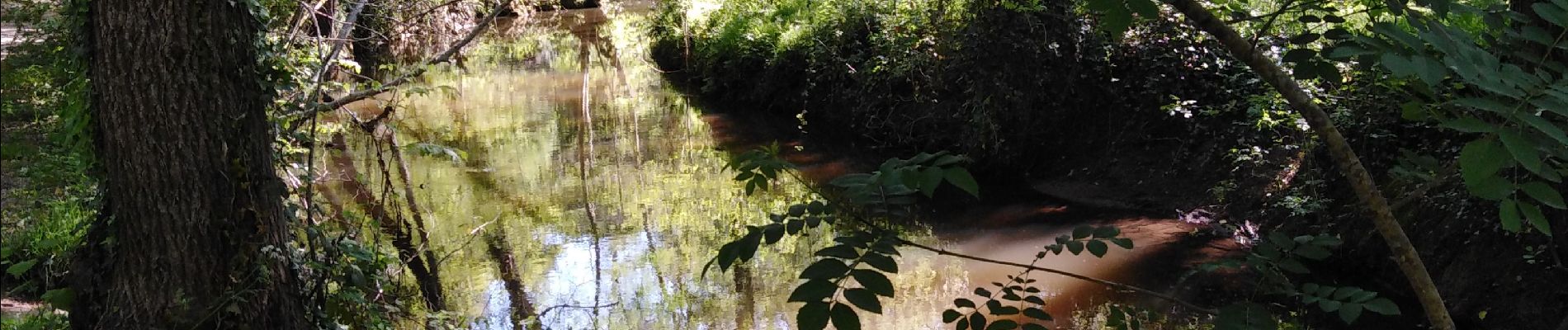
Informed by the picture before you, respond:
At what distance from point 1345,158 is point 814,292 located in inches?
44.5

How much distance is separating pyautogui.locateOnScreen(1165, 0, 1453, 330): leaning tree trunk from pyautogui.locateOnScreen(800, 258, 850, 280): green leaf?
2.86ft

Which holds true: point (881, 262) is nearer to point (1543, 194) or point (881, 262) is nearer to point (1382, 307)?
point (1382, 307)

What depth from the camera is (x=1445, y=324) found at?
2.19m

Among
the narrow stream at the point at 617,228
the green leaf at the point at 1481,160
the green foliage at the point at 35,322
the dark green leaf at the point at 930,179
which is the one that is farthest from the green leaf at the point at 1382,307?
the green foliage at the point at 35,322

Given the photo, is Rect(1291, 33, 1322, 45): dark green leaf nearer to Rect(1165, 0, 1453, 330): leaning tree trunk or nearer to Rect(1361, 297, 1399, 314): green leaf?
Rect(1165, 0, 1453, 330): leaning tree trunk

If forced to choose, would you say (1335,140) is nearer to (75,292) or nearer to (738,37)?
(75,292)

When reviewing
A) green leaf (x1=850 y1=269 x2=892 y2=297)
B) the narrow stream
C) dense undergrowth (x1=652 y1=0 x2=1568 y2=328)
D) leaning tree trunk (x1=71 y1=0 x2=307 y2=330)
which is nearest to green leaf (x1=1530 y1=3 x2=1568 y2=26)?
green leaf (x1=850 y1=269 x2=892 y2=297)

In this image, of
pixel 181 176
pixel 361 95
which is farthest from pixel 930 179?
pixel 361 95

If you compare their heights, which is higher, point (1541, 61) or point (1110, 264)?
point (1541, 61)

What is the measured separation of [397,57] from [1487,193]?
12.1 meters

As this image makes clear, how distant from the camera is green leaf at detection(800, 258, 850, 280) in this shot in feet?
6.09

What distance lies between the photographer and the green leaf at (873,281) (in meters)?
1.84

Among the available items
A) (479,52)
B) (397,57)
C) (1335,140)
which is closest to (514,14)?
(479,52)

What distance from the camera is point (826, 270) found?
1873 mm
